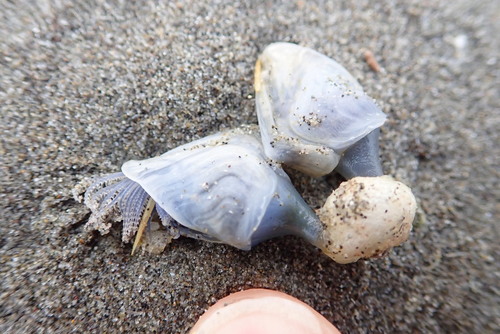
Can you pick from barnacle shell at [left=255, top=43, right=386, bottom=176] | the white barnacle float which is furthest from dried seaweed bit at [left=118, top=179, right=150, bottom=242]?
barnacle shell at [left=255, top=43, right=386, bottom=176]

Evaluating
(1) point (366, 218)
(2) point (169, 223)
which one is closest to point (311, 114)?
(1) point (366, 218)

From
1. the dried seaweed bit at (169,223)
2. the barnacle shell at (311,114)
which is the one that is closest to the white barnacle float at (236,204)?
the dried seaweed bit at (169,223)

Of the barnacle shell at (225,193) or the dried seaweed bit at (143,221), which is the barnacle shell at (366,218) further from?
the dried seaweed bit at (143,221)

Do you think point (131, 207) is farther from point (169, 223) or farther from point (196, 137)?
point (196, 137)

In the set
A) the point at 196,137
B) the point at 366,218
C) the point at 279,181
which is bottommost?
the point at 366,218

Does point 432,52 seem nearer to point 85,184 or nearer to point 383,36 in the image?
point 383,36

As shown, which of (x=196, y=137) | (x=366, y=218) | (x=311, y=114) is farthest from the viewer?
(x=196, y=137)

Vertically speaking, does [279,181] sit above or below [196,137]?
below

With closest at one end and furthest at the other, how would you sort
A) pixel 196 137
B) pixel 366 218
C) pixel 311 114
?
pixel 366 218
pixel 311 114
pixel 196 137

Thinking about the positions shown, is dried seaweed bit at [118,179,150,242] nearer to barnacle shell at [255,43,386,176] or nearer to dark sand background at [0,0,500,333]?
dark sand background at [0,0,500,333]
